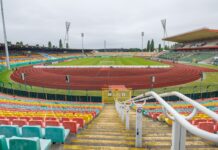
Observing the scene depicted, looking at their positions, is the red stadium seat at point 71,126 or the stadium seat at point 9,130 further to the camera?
the red stadium seat at point 71,126

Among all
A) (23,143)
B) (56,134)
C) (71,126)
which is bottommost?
(71,126)

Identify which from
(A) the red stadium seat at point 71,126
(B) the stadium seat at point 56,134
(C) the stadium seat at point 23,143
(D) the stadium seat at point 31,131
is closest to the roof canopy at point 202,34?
(A) the red stadium seat at point 71,126

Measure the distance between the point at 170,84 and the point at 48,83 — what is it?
20.8 m

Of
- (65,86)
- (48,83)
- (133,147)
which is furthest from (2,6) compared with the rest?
(133,147)

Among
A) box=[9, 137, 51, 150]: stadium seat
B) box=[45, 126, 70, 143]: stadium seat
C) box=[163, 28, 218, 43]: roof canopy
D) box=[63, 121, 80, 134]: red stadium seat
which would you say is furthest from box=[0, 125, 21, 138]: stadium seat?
box=[163, 28, 218, 43]: roof canopy

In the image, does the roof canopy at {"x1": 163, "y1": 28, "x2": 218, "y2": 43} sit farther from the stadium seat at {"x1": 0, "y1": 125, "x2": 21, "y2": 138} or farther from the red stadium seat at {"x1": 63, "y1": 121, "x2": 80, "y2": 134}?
the stadium seat at {"x1": 0, "y1": 125, "x2": 21, "y2": 138}

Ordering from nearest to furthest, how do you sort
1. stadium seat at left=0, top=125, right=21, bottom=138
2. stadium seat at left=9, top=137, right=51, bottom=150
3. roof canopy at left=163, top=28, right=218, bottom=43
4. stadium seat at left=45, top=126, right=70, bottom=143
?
stadium seat at left=9, top=137, right=51, bottom=150 → stadium seat at left=45, top=126, right=70, bottom=143 → stadium seat at left=0, top=125, right=21, bottom=138 → roof canopy at left=163, top=28, right=218, bottom=43

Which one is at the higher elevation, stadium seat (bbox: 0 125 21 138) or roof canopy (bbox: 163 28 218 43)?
roof canopy (bbox: 163 28 218 43)

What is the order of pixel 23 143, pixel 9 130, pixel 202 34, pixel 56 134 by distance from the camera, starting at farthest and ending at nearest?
pixel 202 34 → pixel 9 130 → pixel 56 134 → pixel 23 143

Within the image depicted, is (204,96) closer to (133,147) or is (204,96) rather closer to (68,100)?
(68,100)

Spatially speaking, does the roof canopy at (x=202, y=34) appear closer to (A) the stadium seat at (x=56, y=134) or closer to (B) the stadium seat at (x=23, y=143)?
(A) the stadium seat at (x=56, y=134)

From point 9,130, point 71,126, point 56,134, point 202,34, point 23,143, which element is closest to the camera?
point 23,143

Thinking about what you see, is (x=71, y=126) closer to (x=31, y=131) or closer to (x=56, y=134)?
(x=56, y=134)

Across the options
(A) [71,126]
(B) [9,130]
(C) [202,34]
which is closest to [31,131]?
(B) [9,130]
